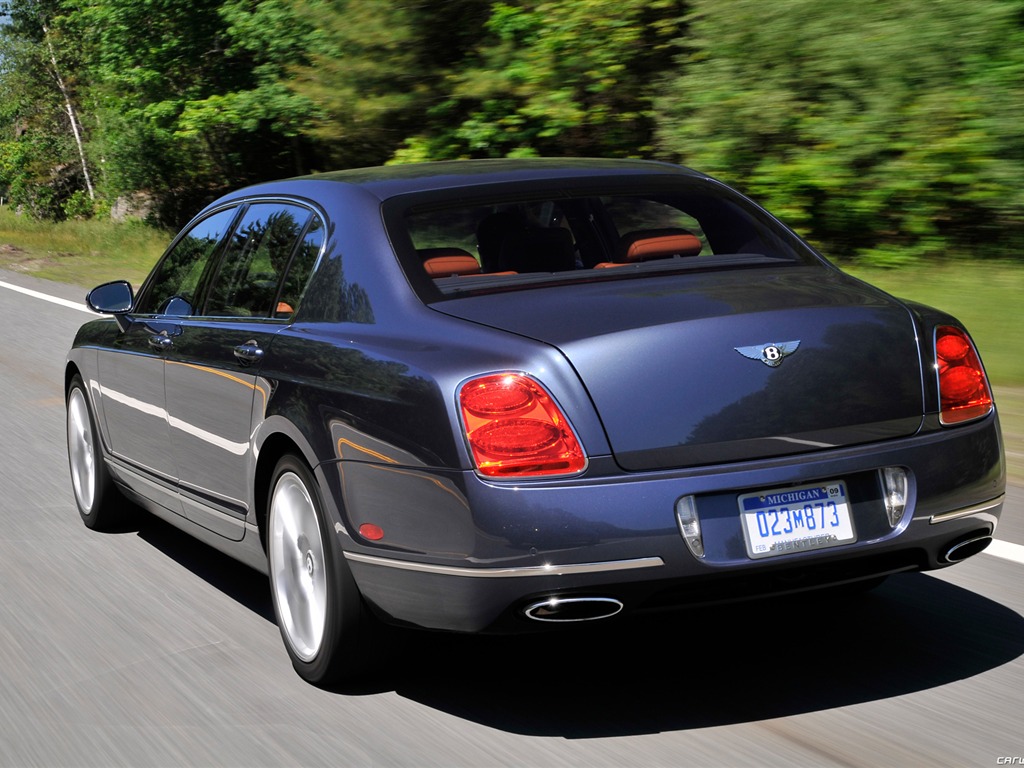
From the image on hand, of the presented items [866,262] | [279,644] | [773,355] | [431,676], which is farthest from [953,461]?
[866,262]

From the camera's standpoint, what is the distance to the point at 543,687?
4.22 meters

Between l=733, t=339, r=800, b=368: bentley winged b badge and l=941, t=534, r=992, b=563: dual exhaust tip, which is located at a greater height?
l=733, t=339, r=800, b=368: bentley winged b badge

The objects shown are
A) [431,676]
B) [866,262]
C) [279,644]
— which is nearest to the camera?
[431,676]

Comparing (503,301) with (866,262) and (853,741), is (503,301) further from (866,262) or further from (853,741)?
(866,262)

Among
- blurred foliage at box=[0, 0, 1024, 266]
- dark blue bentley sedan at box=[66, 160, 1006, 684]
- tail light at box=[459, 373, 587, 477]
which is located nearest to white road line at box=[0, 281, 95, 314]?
blurred foliage at box=[0, 0, 1024, 266]

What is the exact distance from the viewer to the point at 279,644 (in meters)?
4.80

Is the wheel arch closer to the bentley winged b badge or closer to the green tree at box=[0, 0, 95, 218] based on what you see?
the bentley winged b badge

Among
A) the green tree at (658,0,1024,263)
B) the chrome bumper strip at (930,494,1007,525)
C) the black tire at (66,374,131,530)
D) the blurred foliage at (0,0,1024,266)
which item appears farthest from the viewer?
the blurred foliage at (0,0,1024,266)

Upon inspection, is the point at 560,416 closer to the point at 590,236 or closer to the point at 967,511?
the point at 967,511

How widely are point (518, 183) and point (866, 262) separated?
8.53m

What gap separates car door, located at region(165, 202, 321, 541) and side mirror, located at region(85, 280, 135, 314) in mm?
799

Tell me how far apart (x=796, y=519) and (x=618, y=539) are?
0.49 meters

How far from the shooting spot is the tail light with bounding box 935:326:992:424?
4.05m

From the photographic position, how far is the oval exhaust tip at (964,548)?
4031 millimetres
